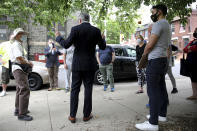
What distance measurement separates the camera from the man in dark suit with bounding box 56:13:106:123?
3404 mm

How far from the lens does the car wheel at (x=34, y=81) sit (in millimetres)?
7035

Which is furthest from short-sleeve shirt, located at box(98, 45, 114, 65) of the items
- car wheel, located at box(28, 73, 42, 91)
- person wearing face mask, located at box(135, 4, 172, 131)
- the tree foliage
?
person wearing face mask, located at box(135, 4, 172, 131)

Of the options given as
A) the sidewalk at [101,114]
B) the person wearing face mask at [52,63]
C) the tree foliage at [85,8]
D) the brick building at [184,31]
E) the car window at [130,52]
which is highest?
the brick building at [184,31]

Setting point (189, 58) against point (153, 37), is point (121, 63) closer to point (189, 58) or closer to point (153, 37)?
point (189, 58)

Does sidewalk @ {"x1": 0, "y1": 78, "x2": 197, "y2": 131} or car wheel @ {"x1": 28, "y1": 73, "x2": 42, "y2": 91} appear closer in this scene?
sidewalk @ {"x1": 0, "y1": 78, "x2": 197, "y2": 131}

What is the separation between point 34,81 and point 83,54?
4.30 metres

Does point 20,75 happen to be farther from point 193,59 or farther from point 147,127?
point 193,59

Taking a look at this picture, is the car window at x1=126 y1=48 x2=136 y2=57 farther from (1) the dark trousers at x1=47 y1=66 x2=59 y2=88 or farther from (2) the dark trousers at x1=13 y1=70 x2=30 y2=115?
(2) the dark trousers at x1=13 y1=70 x2=30 y2=115

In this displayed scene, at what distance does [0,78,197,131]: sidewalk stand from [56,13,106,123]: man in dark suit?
1.05 ft

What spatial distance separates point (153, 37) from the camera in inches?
117

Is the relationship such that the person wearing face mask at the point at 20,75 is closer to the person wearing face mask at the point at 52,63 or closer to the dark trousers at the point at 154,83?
the dark trousers at the point at 154,83

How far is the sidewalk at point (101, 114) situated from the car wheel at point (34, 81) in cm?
145

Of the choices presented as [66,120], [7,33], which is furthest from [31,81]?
[7,33]

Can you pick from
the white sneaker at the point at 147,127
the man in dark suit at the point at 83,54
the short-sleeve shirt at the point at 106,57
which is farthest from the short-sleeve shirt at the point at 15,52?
the short-sleeve shirt at the point at 106,57
